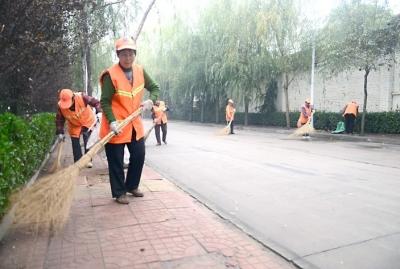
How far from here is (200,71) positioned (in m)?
30.1

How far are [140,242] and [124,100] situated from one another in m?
2.00

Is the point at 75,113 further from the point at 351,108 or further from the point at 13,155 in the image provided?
the point at 351,108

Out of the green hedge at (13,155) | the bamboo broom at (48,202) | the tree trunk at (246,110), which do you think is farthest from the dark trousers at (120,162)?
the tree trunk at (246,110)

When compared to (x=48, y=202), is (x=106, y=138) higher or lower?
higher

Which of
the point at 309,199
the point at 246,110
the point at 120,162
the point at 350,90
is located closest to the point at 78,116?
the point at 120,162

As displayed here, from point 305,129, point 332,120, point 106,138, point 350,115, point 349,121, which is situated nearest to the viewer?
point 106,138

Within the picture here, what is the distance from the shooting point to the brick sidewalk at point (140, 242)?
3570 millimetres

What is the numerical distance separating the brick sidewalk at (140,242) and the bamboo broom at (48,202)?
6.1 inches

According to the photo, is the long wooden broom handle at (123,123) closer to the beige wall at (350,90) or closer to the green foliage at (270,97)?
the beige wall at (350,90)

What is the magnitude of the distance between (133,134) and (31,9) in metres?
2.33

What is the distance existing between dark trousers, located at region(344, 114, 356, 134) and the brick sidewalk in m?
14.1

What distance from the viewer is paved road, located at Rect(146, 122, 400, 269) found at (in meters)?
3.90

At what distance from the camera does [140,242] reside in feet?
13.1

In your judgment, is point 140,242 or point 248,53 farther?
point 248,53
